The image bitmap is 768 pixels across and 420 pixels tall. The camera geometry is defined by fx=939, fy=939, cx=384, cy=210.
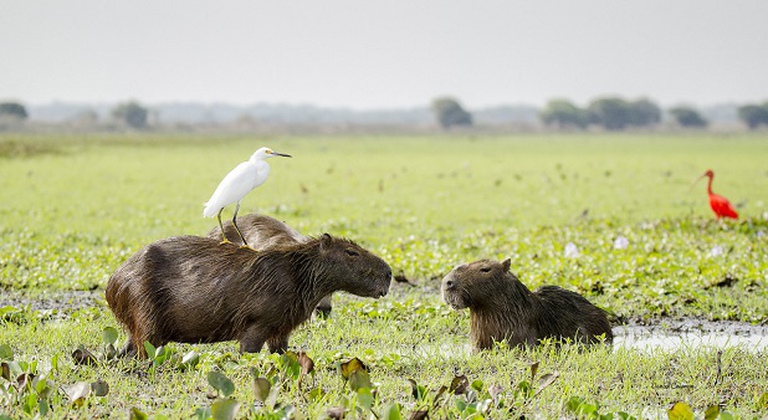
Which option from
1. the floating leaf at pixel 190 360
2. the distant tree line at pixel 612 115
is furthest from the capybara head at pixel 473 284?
the distant tree line at pixel 612 115

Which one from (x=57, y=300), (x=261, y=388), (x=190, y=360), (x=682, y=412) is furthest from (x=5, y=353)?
(x=57, y=300)

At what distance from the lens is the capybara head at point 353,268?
716 cm

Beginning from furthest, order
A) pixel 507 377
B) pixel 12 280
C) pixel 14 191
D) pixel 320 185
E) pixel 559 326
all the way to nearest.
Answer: pixel 320 185, pixel 14 191, pixel 12 280, pixel 559 326, pixel 507 377

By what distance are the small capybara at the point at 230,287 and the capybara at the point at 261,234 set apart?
1.47m

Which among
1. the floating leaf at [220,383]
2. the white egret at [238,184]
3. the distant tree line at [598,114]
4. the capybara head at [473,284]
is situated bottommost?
the distant tree line at [598,114]

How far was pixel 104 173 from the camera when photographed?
35.1 m

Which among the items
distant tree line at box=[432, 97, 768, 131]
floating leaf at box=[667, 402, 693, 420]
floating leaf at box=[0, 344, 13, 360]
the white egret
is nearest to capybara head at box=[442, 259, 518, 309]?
the white egret

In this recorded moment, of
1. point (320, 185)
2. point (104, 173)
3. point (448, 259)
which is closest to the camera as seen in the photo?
point (448, 259)

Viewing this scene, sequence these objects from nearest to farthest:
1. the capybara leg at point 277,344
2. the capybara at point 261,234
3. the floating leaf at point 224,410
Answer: the floating leaf at point 224,410 → the capybara leg at point 277,344 → the capybara at point 261,234

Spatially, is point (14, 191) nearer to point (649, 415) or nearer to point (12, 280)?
point (12, 280)

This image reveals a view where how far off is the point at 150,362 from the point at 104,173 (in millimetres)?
29438

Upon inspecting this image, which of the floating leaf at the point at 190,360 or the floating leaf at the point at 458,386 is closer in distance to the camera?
the floating leaf at the point at 458,386

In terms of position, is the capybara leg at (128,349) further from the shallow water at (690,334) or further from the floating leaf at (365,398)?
the shallow water at (690,334)

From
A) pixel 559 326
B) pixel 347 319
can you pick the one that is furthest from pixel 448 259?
pixel 559 326
